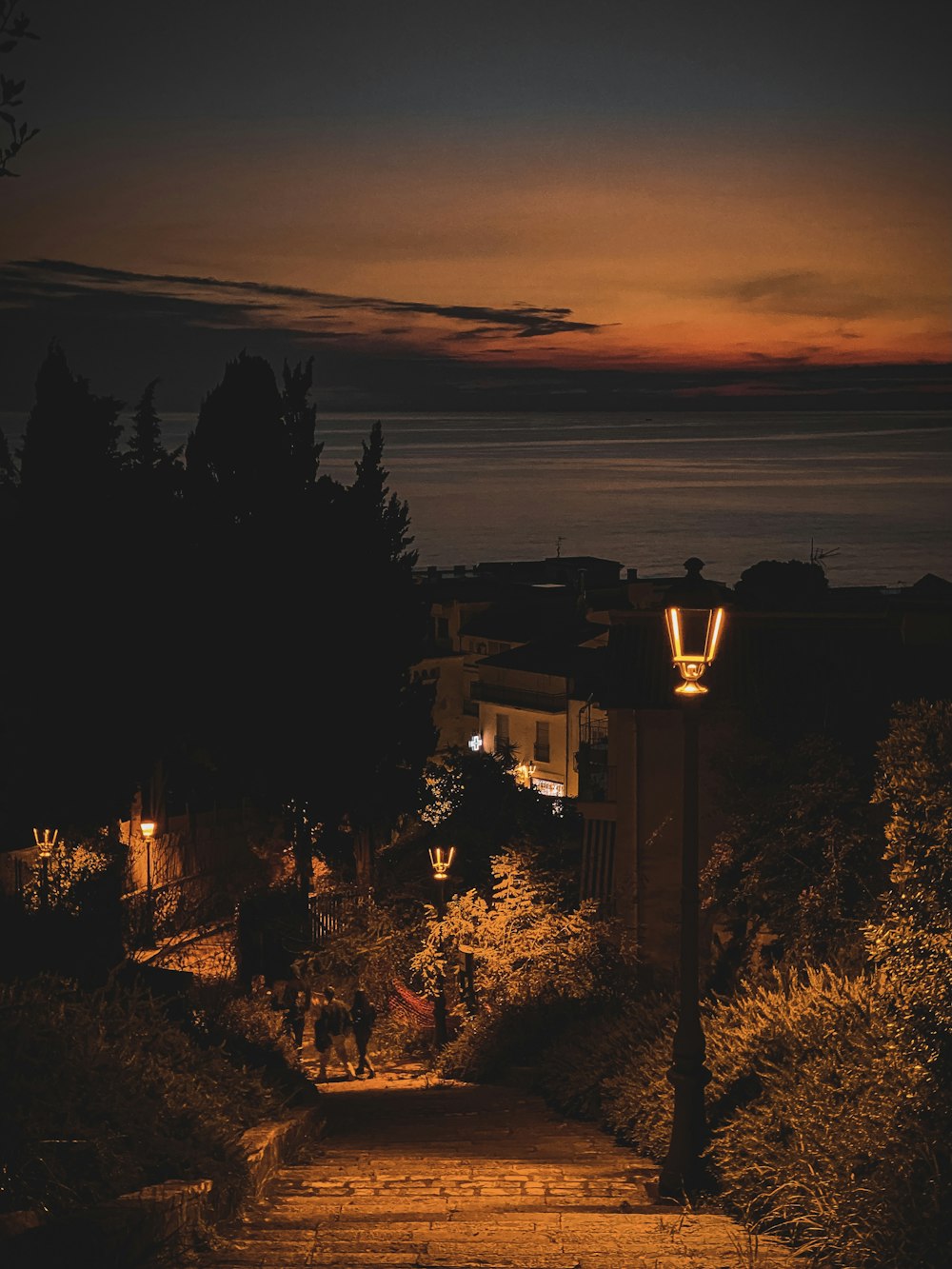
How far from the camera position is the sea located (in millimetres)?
92250

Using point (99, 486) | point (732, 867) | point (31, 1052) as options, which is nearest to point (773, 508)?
point (99, 486)

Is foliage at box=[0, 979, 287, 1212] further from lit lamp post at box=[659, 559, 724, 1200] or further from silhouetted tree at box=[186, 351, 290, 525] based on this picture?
silhouetted tree at box=[186, 351, 290, 525]

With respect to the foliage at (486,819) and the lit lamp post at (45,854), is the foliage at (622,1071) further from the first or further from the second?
the foliage at (486,819)

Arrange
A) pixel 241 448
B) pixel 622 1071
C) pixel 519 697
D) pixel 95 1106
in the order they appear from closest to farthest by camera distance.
Result: pixel 95 1106 → pixel 622 1071 → pixel 241 448 → pixel 519 697

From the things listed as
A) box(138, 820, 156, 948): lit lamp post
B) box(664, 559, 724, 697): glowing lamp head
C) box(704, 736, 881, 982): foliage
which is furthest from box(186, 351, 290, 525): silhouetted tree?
box(664, 559, 724, 697): glowing lamp head

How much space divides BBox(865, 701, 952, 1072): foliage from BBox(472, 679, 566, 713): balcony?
49.9m

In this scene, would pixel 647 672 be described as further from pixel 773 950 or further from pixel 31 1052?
pixel 31 1052

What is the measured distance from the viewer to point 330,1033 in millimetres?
19031

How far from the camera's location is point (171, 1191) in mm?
7352

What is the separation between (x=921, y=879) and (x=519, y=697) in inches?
2087

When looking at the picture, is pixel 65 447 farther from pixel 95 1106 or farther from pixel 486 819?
pixel 95 1106

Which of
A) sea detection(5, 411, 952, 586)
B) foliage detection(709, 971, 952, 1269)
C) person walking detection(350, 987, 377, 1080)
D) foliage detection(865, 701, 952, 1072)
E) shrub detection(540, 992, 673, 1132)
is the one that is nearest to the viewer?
foliage detection(709, 971, 952, 1269)

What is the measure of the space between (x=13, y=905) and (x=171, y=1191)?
6427mm

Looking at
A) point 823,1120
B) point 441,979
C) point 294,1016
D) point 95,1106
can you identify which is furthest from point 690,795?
point 441,979
